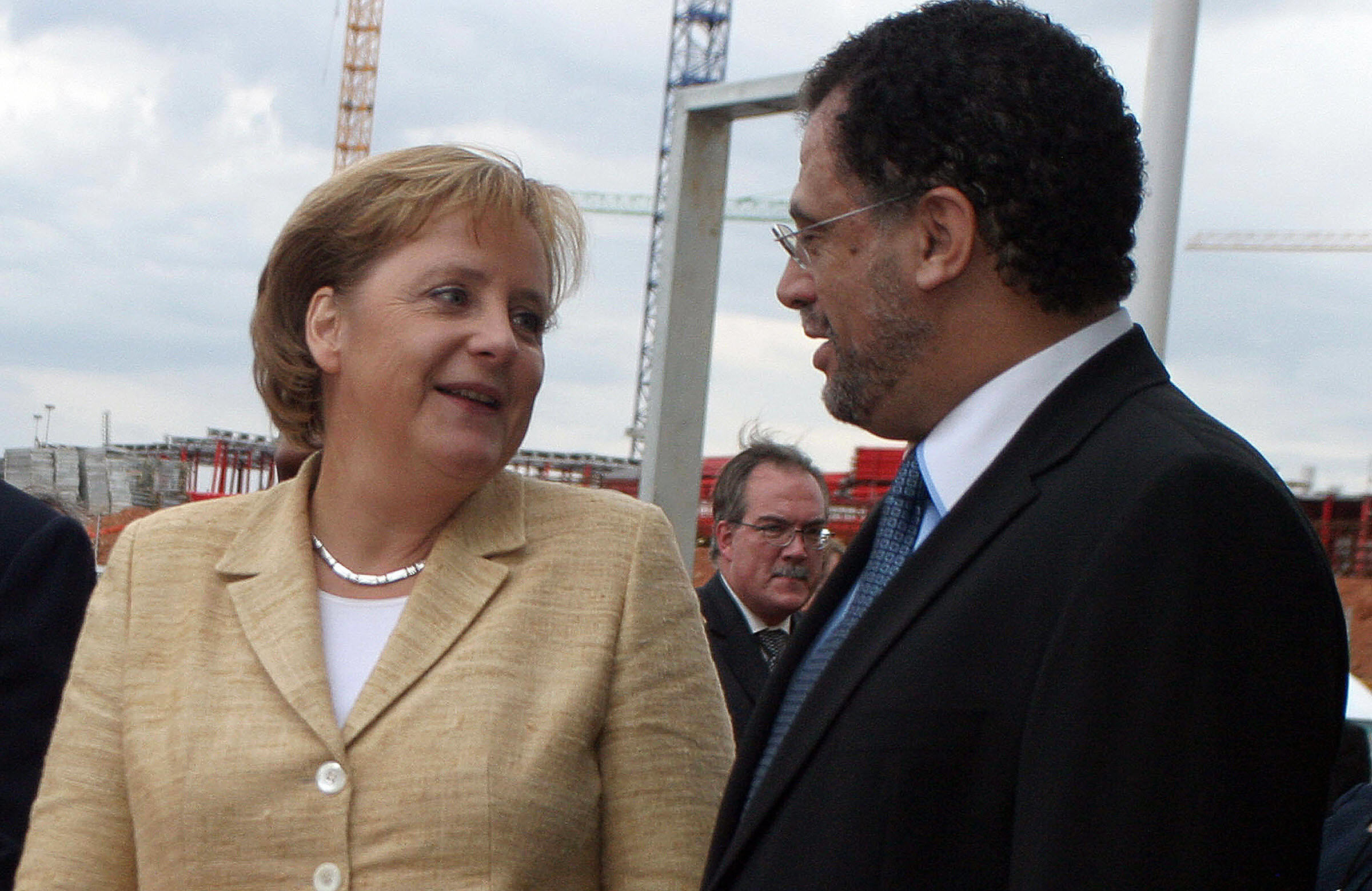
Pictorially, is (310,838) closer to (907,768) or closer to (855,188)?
(907,768)

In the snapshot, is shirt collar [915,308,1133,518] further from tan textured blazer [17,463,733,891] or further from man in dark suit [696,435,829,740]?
man in dark suit [696,435,829,740]

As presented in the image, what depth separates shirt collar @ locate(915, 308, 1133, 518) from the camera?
2.00 m

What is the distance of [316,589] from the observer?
8.87ft

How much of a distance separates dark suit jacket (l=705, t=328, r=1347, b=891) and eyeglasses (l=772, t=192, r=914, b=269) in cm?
37

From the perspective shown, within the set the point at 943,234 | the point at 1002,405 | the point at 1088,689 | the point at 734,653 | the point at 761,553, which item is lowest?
the point at 734,653

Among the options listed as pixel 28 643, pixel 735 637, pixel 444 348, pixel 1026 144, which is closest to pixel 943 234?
pixel 1026 144

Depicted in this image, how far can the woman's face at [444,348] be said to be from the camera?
2.64 metres

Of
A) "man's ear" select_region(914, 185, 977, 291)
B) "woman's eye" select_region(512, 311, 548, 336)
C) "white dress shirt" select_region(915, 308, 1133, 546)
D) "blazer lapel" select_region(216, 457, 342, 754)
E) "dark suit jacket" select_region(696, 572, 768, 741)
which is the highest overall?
"man's ear" select_region(914, 185, 977, 291)

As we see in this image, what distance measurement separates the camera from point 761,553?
5.31 metres

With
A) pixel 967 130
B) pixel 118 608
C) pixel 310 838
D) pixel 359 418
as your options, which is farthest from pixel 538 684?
pixel 967 130

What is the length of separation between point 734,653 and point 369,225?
253 centimetres

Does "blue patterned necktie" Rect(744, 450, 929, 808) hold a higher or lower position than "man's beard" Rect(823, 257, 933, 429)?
lower

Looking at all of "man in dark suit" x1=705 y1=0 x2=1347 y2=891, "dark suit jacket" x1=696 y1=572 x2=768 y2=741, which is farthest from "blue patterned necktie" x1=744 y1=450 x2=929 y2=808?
"dark suit jacket" x1=696 y1=572 x2=768 y2=741

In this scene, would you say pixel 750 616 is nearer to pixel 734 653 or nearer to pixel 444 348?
pixel 734 653
